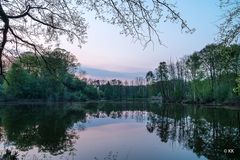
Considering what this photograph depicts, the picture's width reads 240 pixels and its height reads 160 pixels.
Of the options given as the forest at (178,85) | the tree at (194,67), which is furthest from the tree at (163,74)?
the tree at (194,67)

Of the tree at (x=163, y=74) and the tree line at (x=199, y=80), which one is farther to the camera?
the tree at (x=163, y=74)

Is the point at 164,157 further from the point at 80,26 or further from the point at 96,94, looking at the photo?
the point at 96,94

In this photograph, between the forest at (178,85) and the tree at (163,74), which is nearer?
the forest at (178,85)

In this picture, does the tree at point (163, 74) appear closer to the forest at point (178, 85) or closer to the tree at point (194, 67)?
the forest at point (178, 85)

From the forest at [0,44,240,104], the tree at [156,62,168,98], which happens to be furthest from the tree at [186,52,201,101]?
the tree at [156,62,168,98]

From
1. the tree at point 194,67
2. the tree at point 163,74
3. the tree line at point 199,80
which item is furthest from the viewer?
the tree at point 163,74

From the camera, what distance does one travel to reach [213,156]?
50.0ft

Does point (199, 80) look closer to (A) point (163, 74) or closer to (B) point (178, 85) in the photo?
(B) point (178, 85)

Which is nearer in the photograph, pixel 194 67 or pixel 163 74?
pixel 194 67

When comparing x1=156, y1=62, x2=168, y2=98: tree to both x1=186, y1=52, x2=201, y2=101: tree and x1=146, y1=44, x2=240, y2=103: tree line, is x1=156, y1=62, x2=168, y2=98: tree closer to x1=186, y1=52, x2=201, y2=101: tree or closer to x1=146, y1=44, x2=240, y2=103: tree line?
x1=146, y1=44, x2=240, y2=103: tree line

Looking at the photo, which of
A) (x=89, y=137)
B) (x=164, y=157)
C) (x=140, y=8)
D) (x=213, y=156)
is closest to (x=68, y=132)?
(x=89, y=137)

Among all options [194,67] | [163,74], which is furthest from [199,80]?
[163,74]

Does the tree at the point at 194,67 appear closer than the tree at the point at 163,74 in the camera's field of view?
Yes

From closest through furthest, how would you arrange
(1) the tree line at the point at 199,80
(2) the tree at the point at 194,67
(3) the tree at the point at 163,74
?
(1) the tree line at the point at 199,80, (2) the tree at the point at 194,67, (3) the tree at the point at 163,74
